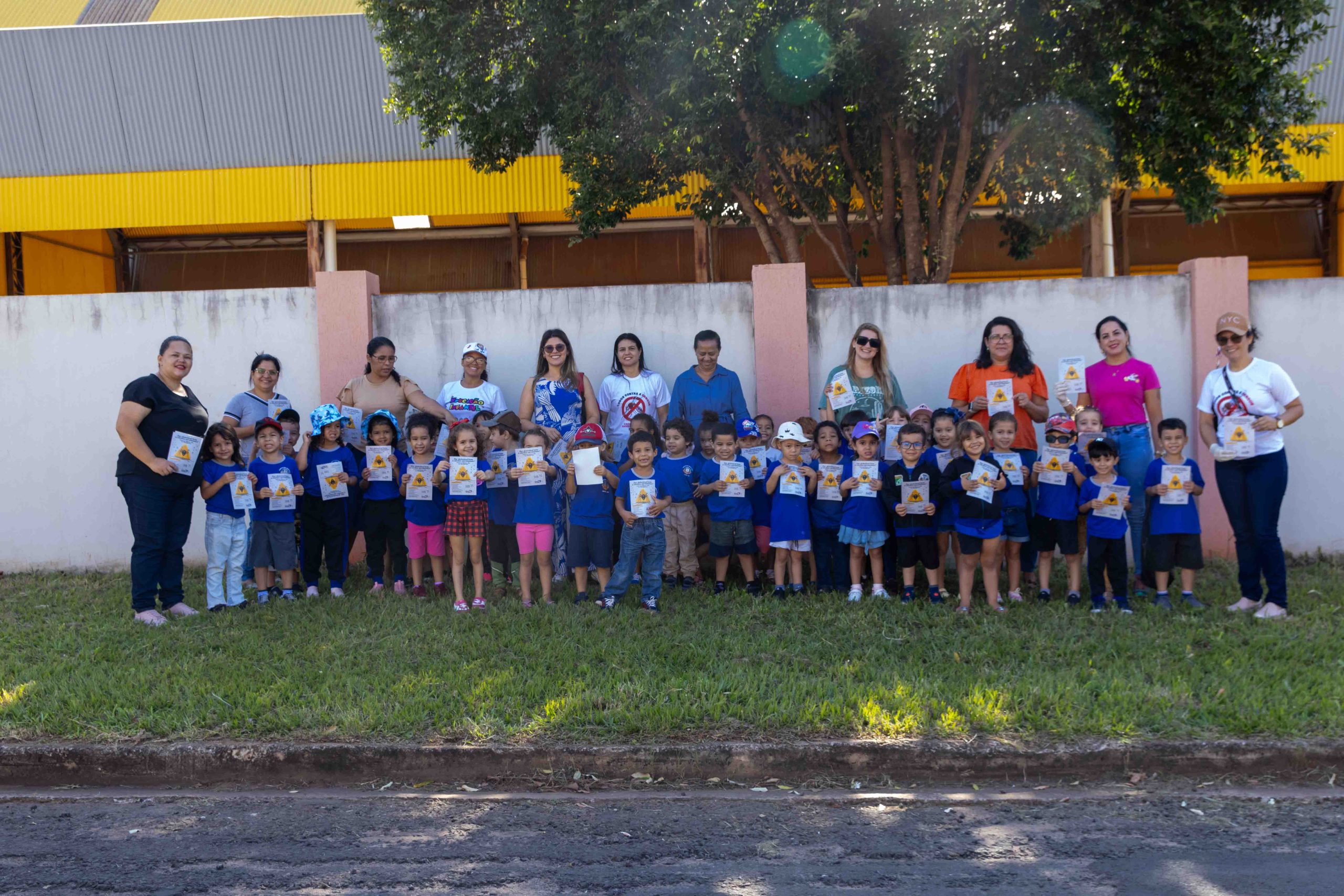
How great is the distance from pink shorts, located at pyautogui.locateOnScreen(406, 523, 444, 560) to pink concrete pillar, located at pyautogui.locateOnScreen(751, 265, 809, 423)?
2.72 metres

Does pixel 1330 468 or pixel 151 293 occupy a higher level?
pixel 151 293

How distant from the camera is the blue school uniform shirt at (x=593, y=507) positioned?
6824 mm

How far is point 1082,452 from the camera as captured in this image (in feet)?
21.9

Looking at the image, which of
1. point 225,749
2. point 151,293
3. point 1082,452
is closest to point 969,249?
point 1082,452

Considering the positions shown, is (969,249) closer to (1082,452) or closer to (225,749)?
(1082,452)

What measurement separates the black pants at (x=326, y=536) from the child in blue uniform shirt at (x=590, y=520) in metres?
1.72

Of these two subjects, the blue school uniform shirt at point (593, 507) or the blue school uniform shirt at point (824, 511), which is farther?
the blue school uniform shirt at point (824, 511)

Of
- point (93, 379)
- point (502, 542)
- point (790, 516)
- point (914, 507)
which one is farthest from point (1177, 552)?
point (93, 379)

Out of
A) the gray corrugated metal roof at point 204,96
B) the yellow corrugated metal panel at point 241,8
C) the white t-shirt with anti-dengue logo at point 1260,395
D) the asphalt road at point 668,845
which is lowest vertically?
the asphalt road at point 668,845

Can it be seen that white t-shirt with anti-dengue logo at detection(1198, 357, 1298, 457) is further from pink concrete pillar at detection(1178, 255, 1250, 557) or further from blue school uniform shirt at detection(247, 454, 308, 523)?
blue school uniform shirt at detection(247, 454, 308, 523)

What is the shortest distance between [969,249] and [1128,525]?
12867 mm

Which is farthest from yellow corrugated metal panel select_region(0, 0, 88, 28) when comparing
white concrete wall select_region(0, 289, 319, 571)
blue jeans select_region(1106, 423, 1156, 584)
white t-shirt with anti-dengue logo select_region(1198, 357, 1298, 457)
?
white t-shirt with anti-dengue logo select_region(1198, 357, 1298, 457)

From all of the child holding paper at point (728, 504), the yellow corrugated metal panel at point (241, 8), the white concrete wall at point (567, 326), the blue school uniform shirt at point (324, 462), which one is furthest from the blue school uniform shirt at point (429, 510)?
the yellow corrugated metal panel at point (241, 8)

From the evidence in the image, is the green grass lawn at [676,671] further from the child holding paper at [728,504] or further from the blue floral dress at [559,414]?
the blue floral dress at [559,414]
